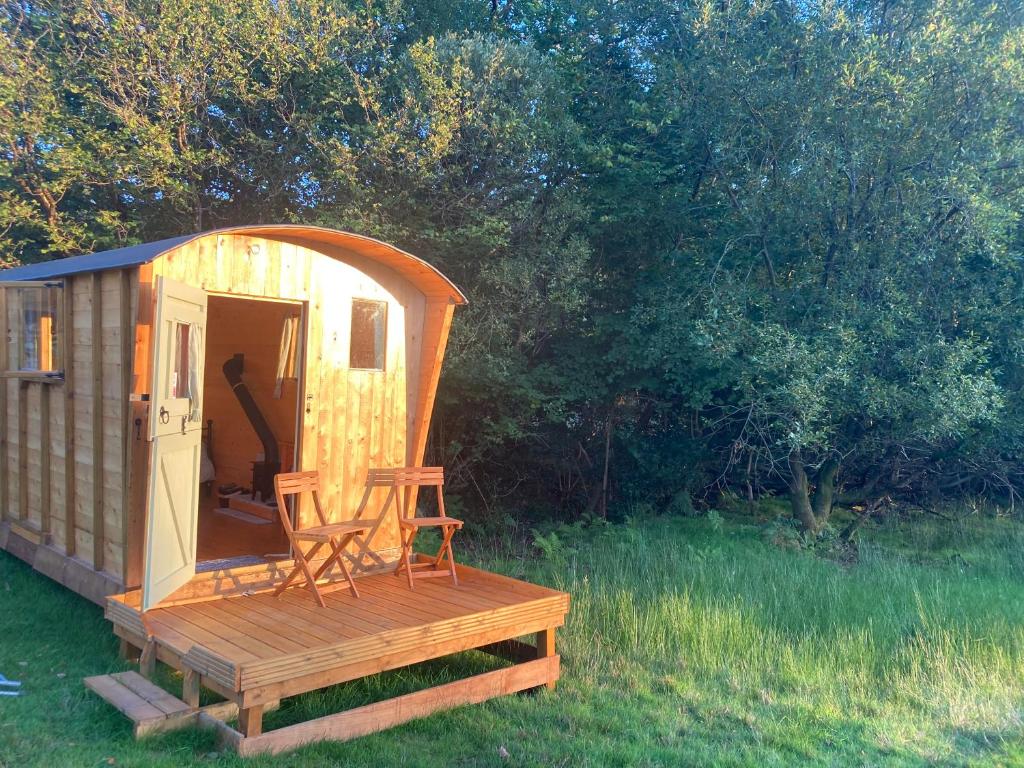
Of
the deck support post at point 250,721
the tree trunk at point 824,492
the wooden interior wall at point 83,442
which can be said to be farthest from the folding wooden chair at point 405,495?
the tree trunk at point 824,492

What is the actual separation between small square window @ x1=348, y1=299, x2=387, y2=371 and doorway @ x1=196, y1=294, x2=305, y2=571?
1879 mm

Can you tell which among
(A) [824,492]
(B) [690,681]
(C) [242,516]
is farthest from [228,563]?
(A) [824,492]

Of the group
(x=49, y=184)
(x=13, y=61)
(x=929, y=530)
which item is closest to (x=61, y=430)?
(x=49, y=184)

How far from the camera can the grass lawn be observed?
14.5 ft

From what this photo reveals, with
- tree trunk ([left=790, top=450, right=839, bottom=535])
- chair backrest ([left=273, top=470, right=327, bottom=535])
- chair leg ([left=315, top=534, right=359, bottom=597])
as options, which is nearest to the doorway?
chair backrest ([left=273, top=470, right=327, bottom=535])

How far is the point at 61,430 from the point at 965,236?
29.9ft

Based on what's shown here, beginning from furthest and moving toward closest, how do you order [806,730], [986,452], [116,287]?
[986,452] < [116,287] < [806,730]

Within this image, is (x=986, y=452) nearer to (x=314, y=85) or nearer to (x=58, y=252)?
(x=314, y=85)

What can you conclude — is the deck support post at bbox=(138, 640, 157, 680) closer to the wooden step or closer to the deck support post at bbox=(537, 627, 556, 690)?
the wooden step

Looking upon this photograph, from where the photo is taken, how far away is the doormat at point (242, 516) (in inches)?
327

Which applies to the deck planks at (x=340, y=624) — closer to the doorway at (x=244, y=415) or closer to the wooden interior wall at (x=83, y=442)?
the wooden interior wall at (x=83, y=442)

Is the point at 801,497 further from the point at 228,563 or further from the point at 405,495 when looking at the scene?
the point at 228,563

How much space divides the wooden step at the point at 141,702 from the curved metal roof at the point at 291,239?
2.45 metres

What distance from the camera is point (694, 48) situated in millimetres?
10234
